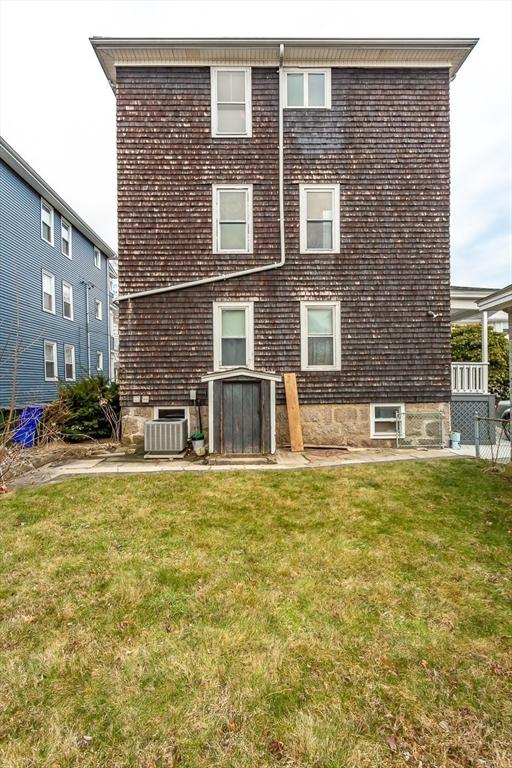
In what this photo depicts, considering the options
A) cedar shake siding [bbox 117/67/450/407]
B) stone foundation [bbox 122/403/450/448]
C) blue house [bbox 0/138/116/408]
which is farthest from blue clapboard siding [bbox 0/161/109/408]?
cedar shake siding [bbox 117/67/450/407]

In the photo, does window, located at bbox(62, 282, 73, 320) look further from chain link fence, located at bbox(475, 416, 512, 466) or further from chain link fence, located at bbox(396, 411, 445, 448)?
chain link fence, located at bbox(475, 416, 512, 466)

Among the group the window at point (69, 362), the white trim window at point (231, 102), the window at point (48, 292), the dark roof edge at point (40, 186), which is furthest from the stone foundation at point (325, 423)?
the dark roof edge at point (40, 186)

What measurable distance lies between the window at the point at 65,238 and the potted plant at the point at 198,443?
12.7 metres

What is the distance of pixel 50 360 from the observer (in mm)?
14914

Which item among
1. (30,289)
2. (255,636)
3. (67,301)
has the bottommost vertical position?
(255,636)

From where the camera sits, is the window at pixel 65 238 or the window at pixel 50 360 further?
the window at pixel 65 238

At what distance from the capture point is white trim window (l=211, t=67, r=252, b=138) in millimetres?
8477

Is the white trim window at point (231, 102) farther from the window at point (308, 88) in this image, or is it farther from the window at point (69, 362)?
the window at point (69, 362)

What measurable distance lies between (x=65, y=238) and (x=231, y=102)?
10.9m

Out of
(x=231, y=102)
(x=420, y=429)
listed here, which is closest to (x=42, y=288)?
→ (x=231, y=102)

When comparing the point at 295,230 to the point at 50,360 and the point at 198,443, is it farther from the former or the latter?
the point at 50,360

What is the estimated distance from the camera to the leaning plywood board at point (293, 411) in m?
8.27

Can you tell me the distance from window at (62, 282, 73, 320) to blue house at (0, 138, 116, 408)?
4 cm

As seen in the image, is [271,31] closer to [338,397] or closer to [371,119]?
[371,119]
